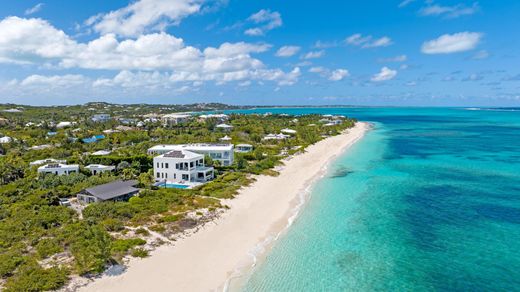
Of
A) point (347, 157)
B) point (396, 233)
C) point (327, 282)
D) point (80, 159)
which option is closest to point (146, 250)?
point (327, 282)

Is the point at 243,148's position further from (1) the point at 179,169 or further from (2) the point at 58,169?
→ (2) the point at 58,169

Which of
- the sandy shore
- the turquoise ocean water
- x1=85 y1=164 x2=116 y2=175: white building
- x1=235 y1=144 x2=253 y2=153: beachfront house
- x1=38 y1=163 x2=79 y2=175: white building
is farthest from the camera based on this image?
x1=235 y1=144 x2=253 y2=153: beachfront house

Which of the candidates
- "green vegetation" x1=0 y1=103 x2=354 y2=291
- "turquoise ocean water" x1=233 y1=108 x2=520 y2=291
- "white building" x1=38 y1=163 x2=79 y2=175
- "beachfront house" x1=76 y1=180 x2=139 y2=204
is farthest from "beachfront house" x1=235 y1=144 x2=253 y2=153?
"beachfront house" x1=76 y1=180 x2=139 y2=204

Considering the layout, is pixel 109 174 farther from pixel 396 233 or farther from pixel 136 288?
pixel 396 233

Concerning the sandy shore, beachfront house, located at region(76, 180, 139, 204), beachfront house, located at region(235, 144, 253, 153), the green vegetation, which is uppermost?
beachfront house, located at region(235, 144, 253, 153)

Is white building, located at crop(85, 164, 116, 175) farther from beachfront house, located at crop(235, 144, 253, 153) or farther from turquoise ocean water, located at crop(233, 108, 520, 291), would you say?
turquoise ocean water, located at crop(233, 108, 520, 291)

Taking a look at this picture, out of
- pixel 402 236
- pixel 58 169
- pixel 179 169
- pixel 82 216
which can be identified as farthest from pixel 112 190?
pixel 402 236
